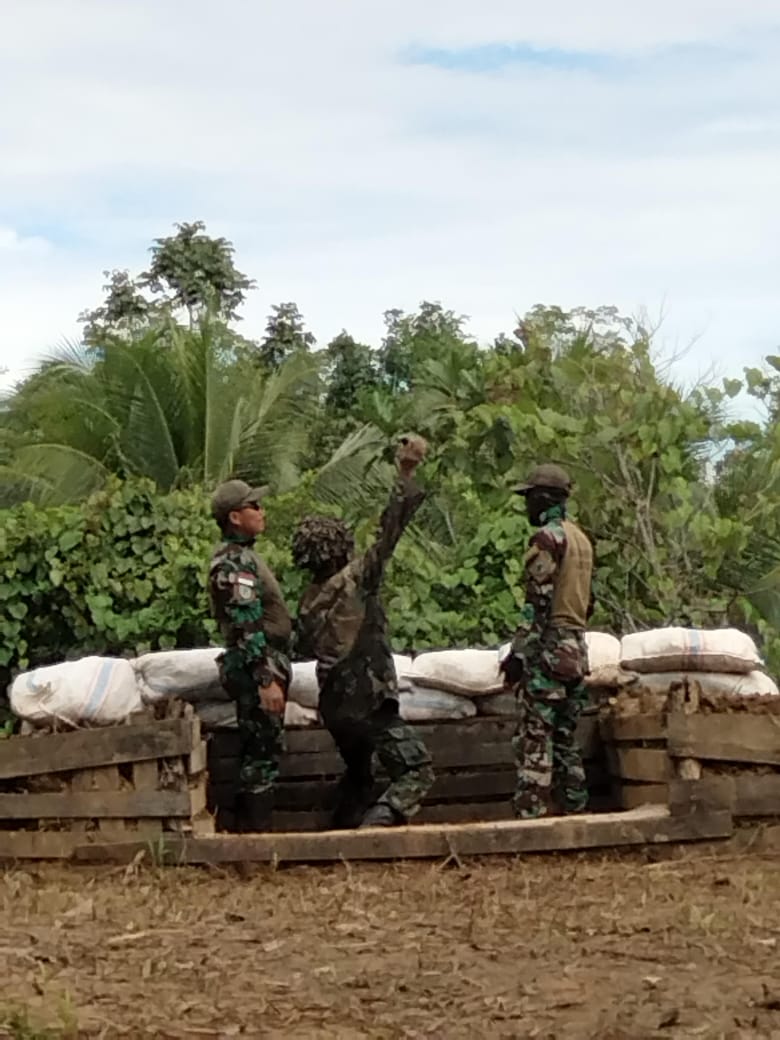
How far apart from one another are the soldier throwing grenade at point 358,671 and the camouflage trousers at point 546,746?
0.46 m

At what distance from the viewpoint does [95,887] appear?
6773 millimetres

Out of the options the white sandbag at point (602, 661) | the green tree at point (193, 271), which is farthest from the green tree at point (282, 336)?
the white sandbag at point (602, 661)

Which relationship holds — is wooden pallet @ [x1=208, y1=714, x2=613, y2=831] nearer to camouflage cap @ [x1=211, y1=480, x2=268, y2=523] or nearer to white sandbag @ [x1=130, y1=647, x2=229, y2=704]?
white sandbag @ [x1=130, y1=647, x2=229, y2=704]

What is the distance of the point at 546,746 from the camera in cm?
750

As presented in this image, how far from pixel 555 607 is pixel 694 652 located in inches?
28.2

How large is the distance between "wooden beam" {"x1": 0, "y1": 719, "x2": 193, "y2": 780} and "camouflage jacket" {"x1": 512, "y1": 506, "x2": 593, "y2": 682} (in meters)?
1.67

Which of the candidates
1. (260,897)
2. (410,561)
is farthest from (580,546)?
(410,561)

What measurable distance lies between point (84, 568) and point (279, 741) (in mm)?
3189

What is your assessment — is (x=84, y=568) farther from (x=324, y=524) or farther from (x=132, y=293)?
(x=132, y=293)

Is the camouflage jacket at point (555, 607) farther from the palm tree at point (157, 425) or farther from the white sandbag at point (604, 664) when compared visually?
the palm tree at point (157, 425)

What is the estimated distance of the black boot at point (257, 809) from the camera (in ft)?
25.0

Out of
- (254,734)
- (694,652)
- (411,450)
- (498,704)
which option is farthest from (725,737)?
(254,734)

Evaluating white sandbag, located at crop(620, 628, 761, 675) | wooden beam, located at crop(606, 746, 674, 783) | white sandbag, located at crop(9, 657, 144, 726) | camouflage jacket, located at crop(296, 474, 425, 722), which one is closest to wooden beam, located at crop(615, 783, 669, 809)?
wooden beam, located at crop(606, 746, 674, 783)

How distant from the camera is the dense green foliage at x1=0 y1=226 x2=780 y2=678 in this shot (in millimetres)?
10445
